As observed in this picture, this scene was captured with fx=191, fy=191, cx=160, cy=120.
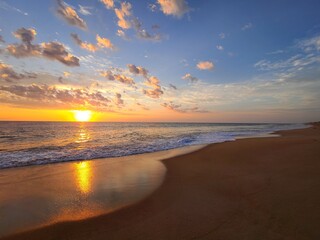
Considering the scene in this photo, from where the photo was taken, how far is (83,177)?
326 inches

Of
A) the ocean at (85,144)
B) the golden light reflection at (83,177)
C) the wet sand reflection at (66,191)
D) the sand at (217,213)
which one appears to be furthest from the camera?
the ocean at (85,144)

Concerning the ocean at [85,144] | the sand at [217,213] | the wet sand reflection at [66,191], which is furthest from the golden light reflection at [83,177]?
the ocean at [85,144]

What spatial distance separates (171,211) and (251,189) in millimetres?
2970

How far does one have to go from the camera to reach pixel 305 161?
9.79 metres

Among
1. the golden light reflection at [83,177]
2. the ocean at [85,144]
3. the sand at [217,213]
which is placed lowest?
the sand at [217,213]

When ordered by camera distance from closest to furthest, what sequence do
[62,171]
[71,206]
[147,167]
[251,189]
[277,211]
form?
[277,211], [71,206], [251,189], [62,171], [147,167]

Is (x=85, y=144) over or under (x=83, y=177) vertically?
over

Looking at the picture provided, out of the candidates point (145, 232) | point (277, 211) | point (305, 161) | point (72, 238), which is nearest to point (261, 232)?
point (277, 211)

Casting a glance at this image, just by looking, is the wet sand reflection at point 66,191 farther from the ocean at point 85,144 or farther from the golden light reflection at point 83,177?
the ocean at point 85,144

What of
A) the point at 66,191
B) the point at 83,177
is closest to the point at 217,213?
the point at 66,191

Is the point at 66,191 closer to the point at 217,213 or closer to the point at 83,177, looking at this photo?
the point at 83,177

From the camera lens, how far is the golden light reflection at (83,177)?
683 cm

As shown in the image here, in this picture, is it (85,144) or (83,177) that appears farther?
(85,144)

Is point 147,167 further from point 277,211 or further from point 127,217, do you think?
point 277,211
